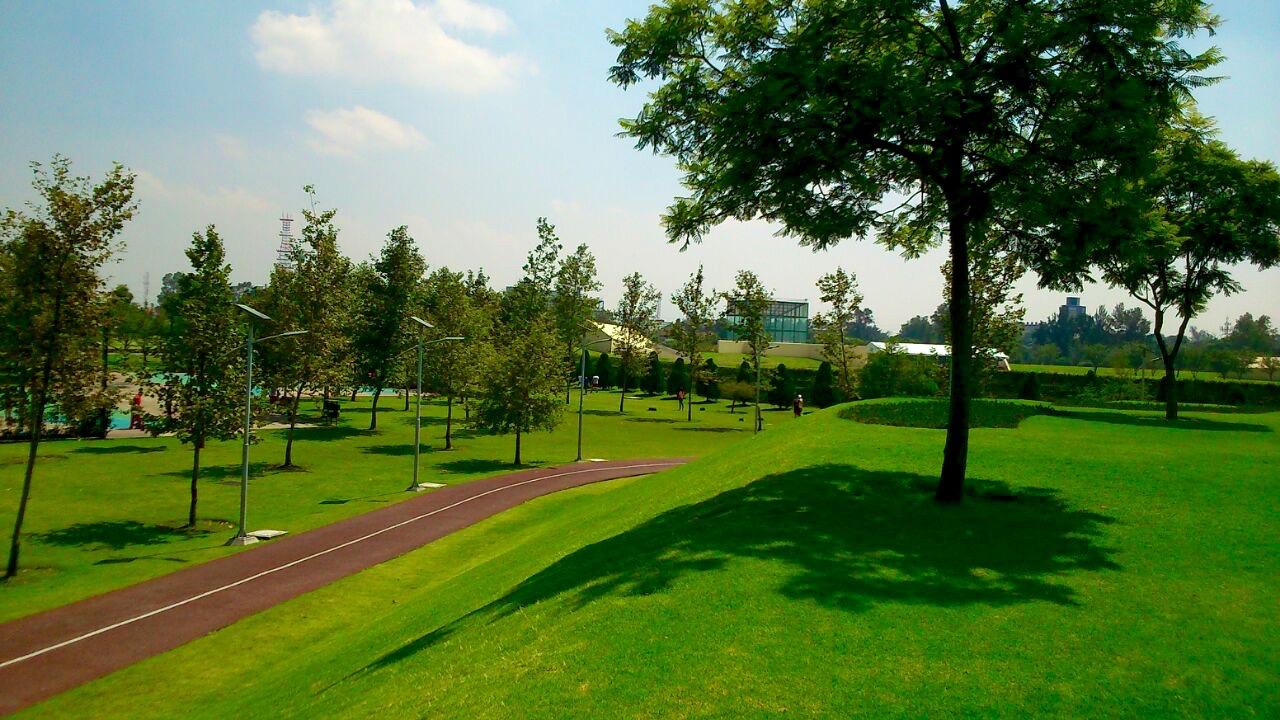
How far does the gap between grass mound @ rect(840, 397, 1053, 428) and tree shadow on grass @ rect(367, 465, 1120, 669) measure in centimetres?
969

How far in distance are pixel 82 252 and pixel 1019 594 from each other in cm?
2830

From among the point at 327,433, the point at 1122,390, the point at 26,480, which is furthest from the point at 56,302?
the point at 1122,390

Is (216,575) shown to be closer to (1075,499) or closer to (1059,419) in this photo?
(1075,499)

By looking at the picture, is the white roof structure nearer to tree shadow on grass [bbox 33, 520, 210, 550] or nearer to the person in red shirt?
tree shadow on grass [bbox 33, 520, 210, 550]

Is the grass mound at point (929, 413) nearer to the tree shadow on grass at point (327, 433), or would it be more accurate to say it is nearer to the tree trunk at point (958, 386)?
the tree trunk at point (958, 386)

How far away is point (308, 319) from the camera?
4697 cm

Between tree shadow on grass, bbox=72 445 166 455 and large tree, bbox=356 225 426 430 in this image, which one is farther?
large tree, bbox=356 225 426 430

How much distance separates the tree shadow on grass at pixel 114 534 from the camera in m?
28.1

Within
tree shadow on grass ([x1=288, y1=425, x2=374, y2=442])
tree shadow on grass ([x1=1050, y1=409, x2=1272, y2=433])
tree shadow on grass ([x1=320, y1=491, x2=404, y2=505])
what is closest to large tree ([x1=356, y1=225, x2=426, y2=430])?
tree shadow on grass ([x1=288, y1=425, x2=374, y2=442])

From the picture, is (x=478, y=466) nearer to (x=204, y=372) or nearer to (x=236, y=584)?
(x=204, y=372)

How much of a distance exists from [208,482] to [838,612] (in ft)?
129

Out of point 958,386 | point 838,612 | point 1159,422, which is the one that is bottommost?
point 838,612

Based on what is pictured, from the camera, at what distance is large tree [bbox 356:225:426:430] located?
66062 millimetres

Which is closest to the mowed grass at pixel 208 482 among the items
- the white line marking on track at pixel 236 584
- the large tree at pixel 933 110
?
the white line marking on track at pixel 236 584
